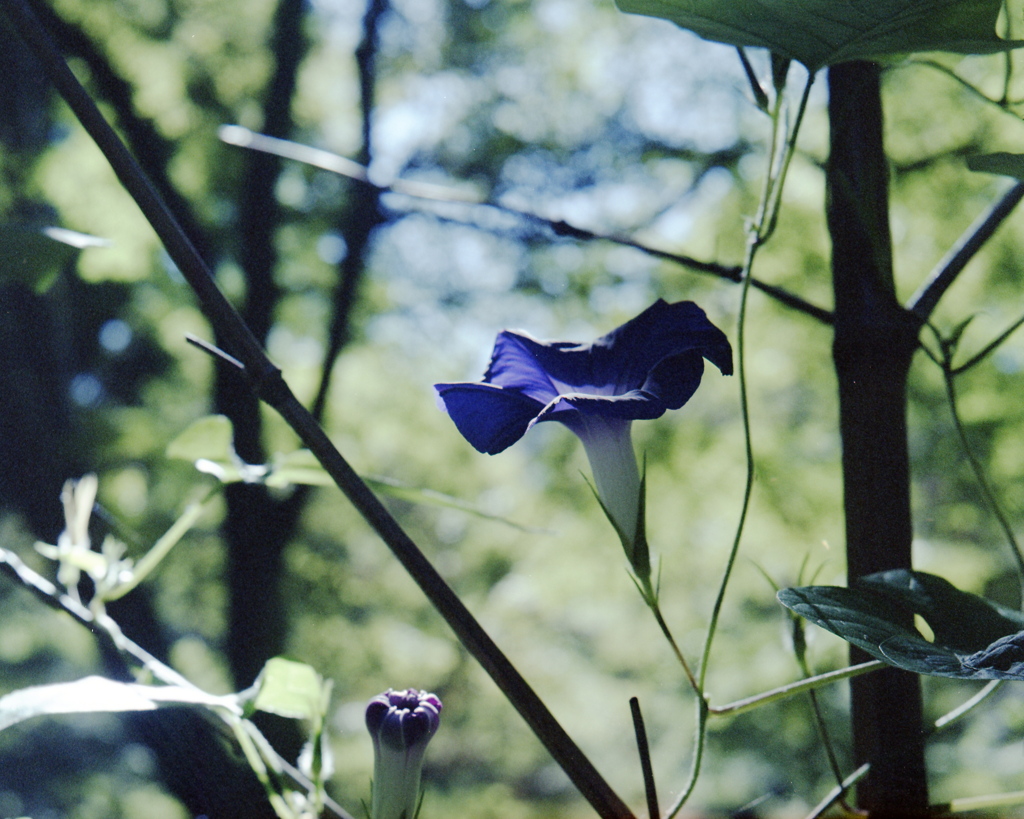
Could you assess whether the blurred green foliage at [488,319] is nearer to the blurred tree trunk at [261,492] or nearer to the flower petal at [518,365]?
the blurred tree trunk at [261,492]

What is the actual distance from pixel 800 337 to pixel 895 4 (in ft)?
7.45

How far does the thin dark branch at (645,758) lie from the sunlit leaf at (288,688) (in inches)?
5.5

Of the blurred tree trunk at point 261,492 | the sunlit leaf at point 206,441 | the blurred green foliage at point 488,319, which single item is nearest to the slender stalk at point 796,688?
the sunlit leaf at point 206,441

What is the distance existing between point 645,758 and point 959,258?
9.6 inches

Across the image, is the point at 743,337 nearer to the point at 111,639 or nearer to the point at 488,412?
the point at 488,412

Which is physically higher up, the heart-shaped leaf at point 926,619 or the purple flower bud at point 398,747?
the heart-shaped leaf at point 926,619

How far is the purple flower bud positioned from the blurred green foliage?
148 centimetres

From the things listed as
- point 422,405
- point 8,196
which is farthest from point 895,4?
point 422,405

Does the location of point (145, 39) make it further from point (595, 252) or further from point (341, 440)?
point (595, 252)

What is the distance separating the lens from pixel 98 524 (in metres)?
0.75

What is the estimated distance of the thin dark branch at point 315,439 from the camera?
0.70 ft

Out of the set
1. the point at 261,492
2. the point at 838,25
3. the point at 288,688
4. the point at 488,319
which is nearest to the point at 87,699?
the point at 288,688

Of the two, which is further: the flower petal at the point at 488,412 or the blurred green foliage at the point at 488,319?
the blurred green foliage at the point at 488,319

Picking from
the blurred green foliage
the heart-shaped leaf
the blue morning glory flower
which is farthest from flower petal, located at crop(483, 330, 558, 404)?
the blurred green foliage
